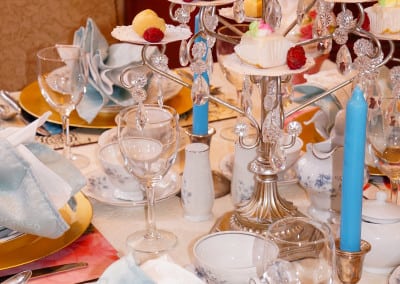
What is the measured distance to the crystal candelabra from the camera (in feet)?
3.16

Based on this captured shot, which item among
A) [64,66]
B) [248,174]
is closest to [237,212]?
[248,174]

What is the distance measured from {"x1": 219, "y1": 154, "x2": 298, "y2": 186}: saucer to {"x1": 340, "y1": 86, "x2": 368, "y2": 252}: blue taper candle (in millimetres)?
369

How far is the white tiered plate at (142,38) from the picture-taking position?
1.04 metres

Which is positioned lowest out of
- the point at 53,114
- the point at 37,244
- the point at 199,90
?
the point at 37,244

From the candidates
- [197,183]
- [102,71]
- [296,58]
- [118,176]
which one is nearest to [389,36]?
[296,58]

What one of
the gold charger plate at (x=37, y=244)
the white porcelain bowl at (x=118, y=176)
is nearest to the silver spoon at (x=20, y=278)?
the gold charger plate at (x=37, y=244)

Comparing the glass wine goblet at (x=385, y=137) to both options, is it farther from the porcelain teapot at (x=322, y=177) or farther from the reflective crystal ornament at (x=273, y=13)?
the reflective crystal ornament at (x=273, y=13)

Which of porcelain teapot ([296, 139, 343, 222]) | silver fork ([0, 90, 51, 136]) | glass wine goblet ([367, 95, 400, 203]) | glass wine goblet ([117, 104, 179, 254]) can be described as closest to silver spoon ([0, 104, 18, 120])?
silver fork ([0, 90, 51, 136])

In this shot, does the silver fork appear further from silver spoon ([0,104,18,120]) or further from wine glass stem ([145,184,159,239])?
wine glass stem ([145,184,159,239])

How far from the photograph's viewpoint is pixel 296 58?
0.92 meters

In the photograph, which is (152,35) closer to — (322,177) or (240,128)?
(240,128)

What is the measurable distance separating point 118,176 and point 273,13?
1.34ft

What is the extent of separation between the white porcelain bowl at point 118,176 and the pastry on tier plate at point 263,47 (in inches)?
14.9

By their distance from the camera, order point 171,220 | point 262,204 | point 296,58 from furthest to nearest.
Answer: point 171,220, point 262,204, point 296,58
